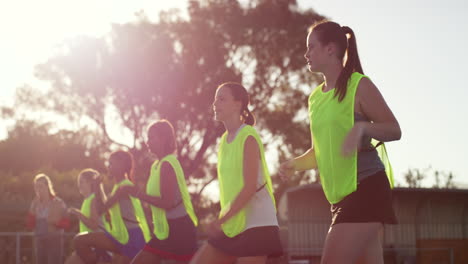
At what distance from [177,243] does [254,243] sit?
1.72 metres

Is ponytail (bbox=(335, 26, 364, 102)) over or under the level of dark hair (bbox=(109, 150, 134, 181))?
over

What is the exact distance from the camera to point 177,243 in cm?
694

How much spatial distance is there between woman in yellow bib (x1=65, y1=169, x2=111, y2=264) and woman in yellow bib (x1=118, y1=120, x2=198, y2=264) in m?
2.04

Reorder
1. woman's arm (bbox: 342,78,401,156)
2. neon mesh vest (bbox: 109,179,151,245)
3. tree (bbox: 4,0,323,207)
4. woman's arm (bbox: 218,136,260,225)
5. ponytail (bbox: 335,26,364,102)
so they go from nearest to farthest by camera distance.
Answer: woman's arm (bbox: 342,78,401,156)
ponytail (bbox: 335,26,364,102)
woman's arm (bbox: 218,136,260,225)
neon mesh vest (bbox: 109,179,151,245)
tree (bbox: 4,0,323,207)

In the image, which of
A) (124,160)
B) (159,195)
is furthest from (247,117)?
(124,160)

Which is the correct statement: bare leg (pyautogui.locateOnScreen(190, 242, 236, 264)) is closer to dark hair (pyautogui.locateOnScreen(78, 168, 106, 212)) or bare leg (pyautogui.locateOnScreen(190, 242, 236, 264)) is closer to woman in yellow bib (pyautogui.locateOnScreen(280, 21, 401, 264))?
woman in yellow bib (pyautogui.locateOnScreen(280, 21, 401, 264))

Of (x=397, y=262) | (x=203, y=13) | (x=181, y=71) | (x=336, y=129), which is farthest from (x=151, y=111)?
(x=336, y=129)

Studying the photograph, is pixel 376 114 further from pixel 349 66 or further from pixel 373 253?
pixel 373 253

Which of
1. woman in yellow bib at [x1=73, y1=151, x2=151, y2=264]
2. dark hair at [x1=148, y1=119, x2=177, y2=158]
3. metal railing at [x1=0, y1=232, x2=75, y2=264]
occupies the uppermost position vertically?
dark hair at [x1=148, y1=119, x2=177, y2=158]

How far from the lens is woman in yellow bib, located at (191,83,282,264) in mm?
5355

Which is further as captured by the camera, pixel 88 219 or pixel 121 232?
pixel 88 219

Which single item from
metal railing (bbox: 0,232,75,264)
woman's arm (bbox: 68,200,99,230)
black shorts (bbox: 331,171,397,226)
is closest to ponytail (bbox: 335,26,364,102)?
black shorts (bbox: 331,171,397,226)

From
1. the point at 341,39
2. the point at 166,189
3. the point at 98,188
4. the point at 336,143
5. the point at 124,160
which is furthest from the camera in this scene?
the point at 98,188

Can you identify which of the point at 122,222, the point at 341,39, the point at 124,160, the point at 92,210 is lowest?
the point at 122,222
